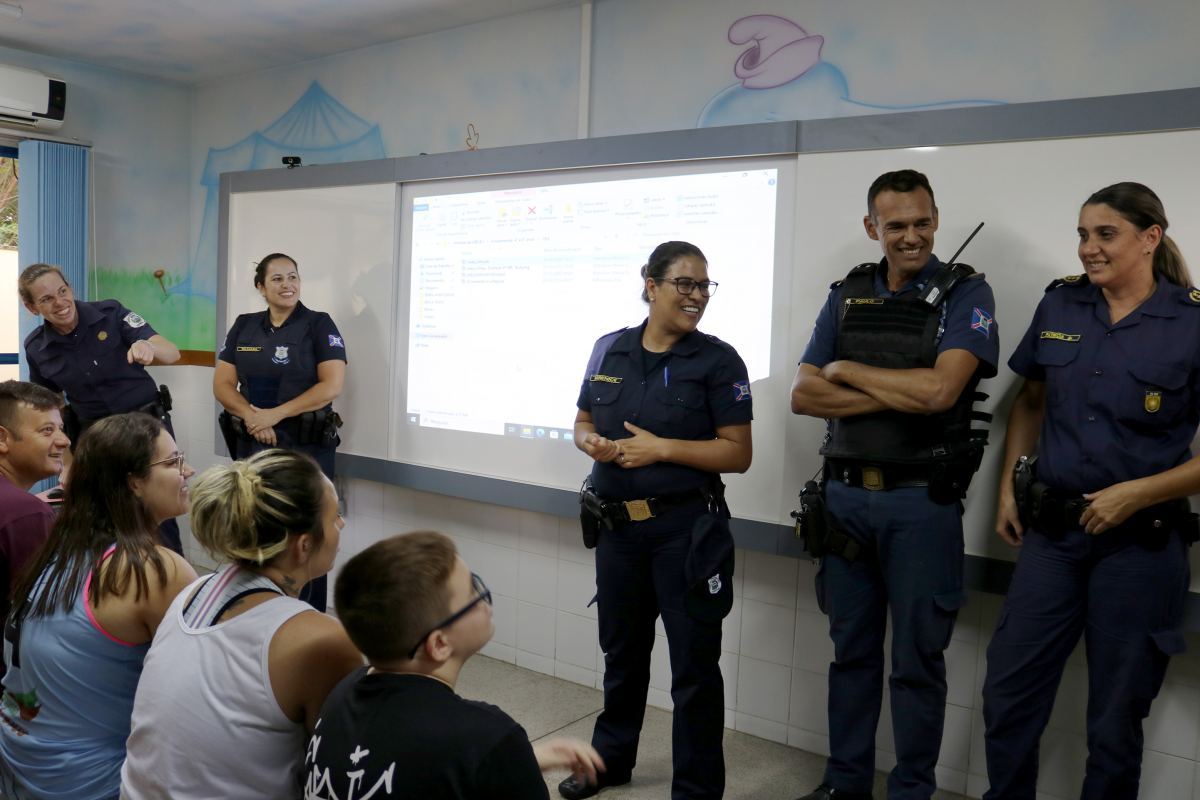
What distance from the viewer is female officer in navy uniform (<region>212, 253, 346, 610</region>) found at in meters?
3.78

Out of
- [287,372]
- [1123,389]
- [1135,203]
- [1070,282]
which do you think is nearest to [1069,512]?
[1123,389]

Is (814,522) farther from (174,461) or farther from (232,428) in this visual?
(232,428)

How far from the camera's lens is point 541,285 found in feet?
11.8

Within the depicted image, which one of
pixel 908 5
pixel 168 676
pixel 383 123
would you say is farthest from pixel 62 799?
pixel 383 123

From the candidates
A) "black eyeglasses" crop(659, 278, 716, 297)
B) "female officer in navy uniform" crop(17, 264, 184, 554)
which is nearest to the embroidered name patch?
"black eyeglasses" crop(659, 278, 716, 297)

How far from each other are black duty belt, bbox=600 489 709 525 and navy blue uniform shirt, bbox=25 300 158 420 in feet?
7.99

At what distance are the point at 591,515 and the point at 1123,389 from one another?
137 cm

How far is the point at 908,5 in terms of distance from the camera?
310 cm

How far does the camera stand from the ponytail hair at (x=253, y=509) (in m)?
1.45

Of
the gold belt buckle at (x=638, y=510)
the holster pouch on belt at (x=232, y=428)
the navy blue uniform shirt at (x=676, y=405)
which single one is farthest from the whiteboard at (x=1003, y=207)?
the holster pouch on belt at (x=232, y=428)

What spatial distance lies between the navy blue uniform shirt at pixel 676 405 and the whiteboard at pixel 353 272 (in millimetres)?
1727

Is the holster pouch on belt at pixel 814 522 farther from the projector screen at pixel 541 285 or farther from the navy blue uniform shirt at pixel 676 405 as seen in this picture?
the projector screen at pixel 541 285

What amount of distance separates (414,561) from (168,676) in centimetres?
46

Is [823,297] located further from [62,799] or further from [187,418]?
[187,418]
